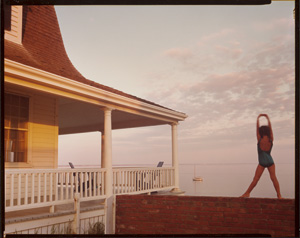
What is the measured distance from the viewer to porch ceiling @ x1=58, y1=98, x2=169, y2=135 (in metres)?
11.6

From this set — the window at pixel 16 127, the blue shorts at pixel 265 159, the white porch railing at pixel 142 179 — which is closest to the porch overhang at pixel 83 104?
the window at pixel 16 127

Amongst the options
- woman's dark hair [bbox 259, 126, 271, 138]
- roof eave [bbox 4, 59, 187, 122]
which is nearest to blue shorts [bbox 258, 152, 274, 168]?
woman's dark hair [bbox 259, 126, 271, 138]

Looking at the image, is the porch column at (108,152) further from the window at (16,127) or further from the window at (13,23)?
the window at (13,23)

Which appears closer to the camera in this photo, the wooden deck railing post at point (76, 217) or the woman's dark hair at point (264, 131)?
the woman's dark hair at point (264, 131)

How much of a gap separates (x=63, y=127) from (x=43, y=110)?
21.4 ft

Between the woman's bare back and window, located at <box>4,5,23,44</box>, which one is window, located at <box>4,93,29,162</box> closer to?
window, located at <box>4,5,23,44</box>

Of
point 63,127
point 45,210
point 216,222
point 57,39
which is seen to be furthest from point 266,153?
point 63,127

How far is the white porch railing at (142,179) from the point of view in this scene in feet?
33.4

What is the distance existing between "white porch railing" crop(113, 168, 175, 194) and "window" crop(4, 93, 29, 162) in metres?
2.65

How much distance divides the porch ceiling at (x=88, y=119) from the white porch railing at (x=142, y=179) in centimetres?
191

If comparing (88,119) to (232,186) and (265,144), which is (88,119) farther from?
(232,186)

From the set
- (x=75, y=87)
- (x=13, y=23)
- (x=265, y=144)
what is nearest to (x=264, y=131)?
(x=265, y=144)

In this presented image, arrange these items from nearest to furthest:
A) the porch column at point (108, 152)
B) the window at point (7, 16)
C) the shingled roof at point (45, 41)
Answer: the porch column at point (108, 152), the window at point (7, 16), the shingled roof at point (45, 41)

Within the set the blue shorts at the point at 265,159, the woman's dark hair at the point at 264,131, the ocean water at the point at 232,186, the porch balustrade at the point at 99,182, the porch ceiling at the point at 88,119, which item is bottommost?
the ocean water at the point at 232,186
